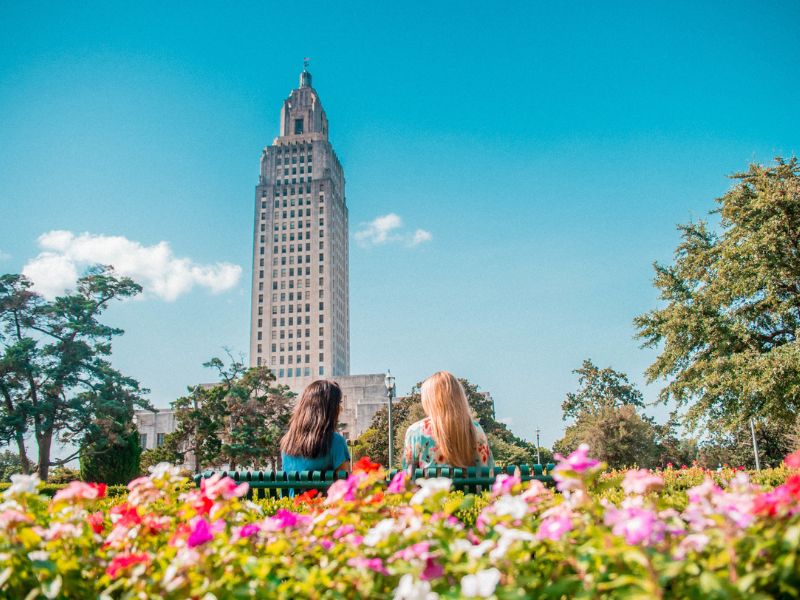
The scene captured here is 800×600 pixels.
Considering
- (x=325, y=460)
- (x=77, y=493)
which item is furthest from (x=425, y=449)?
(x=77, y=493)

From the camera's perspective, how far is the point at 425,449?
503cm

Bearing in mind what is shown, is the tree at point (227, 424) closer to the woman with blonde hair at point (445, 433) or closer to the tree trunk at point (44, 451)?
the tree trunk at point (44, 451)

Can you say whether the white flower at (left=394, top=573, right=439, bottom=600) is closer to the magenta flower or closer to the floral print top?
the magenta flower

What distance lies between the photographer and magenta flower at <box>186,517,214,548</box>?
2025 mm

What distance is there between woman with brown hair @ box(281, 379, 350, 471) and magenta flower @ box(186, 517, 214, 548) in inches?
123

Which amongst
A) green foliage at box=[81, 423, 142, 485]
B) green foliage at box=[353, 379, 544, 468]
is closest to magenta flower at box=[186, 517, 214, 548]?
green foliage at box=[81, 423, 142, 485]

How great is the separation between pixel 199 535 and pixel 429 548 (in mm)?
810

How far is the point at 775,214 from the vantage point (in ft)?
62.0

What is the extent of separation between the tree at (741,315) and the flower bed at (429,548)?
17.3m

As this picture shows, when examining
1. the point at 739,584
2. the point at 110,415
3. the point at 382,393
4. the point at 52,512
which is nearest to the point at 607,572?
the point at 739,584

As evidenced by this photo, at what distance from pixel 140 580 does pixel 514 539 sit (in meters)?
1.32

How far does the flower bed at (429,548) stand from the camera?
1718mm

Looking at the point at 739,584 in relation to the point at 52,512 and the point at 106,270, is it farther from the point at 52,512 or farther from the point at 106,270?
the point at 106,270

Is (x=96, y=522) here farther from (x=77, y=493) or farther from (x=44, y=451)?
(x=44, y=451)
